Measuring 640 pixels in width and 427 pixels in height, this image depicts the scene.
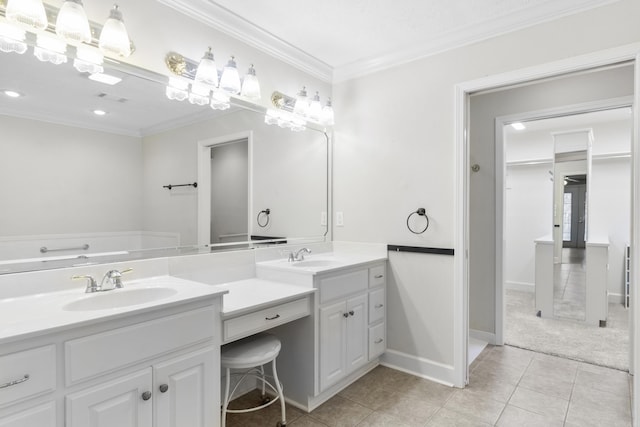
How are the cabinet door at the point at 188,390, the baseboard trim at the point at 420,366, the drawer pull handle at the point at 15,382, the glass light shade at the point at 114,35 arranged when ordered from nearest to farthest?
the drawer pull handle at the point at 15,382, the cabinet door at the point at 188,390, the glass light shade at the point at 114,35, the baseboard trim at the point at 420,366

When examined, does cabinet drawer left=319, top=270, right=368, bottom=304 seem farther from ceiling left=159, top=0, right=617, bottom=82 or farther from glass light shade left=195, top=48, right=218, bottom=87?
ceiling left=159, top=0, right=617, bottom=82

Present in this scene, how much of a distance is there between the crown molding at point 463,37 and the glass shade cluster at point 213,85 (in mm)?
996

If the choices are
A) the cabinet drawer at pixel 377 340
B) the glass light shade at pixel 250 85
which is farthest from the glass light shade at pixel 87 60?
the cabinet drawer at pixel 377 340

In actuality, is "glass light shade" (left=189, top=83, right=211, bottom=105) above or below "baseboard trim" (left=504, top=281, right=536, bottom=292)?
above

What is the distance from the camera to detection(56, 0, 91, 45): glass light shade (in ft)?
4.91

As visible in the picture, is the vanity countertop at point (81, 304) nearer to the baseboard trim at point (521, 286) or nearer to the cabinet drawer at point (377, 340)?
the cabinet drawer at point (377, 340)

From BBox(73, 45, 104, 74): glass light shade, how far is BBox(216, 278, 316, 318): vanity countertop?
47.0 inches

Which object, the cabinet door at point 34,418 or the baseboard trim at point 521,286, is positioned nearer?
A: the cabinet door at point 34,418

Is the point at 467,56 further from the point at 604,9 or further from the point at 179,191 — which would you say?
the point at 179,191

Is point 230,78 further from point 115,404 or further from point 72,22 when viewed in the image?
point 115,404

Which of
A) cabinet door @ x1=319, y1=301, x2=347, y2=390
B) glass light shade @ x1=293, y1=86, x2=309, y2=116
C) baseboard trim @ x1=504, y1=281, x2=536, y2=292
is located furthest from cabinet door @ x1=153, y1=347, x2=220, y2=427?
baseboard trim @ x1=504, y1=281, x2=536, y2=292

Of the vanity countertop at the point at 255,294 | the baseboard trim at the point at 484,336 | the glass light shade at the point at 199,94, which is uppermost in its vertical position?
the glass light shade at the point at 199,94

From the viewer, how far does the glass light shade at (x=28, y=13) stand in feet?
4.61

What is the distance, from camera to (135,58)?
182 cm
